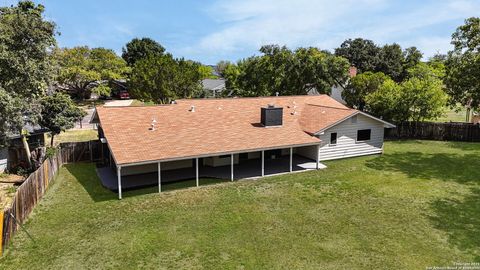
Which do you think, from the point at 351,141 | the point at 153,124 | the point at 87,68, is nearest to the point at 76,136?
the point at 153,124

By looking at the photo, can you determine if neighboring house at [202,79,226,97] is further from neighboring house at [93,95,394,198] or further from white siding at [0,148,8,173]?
white siding at [0,148,8,173]

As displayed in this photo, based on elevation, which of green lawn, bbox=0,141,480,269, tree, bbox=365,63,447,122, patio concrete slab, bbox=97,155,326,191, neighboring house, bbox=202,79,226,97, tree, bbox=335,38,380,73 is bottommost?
green lawn, bbox=0,141,480,269

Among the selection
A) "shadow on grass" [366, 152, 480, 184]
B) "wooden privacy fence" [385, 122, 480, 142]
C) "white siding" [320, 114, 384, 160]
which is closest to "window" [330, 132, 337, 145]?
"white siding" [320, 114, 384, 160]

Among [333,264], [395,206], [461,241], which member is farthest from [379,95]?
[333,264]

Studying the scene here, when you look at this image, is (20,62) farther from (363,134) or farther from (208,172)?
(363,134)

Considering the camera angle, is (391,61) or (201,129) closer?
(201,129)

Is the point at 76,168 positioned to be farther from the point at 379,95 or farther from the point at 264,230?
the point at 379,95
